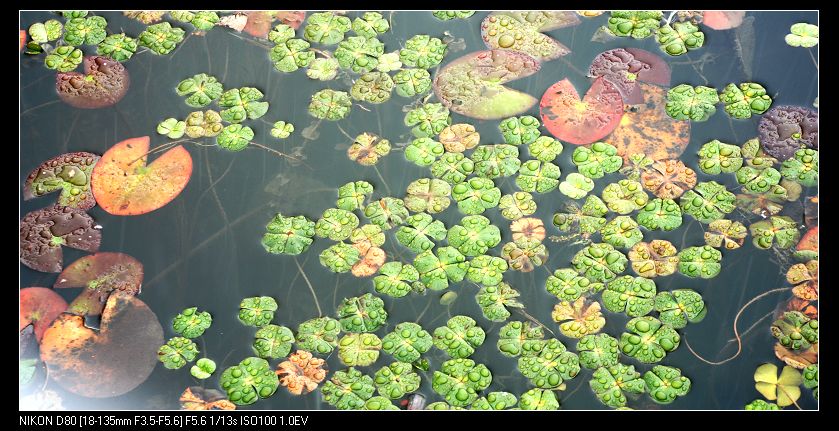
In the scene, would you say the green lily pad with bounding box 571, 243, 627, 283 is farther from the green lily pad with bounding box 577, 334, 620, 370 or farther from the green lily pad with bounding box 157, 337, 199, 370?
the green lily pad with bounding box 157, 337, 199, 370

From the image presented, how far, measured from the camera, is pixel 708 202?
226 centimetres

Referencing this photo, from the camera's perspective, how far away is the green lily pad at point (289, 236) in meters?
2.27

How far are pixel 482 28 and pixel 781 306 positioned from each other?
1.42 metres

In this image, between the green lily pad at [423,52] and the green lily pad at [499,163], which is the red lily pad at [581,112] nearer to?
the green lily pad at [499,163]

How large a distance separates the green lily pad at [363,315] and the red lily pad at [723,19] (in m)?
1.55

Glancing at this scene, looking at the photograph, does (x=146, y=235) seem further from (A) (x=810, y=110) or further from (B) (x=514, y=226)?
(A) (x=810, y=110)

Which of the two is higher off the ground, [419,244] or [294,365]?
[419,244]

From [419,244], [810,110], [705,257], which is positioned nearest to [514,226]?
Answer: [419,244]

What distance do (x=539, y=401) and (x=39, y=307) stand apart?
67.7 inches

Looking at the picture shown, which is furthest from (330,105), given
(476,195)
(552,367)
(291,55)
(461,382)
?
(552,367)

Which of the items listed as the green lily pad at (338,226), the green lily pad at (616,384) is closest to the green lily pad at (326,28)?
the green lily pad at (338,226)

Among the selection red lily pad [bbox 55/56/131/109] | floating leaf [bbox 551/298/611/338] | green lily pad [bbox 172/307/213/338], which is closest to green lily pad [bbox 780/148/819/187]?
floating leaf [bbox 551/298/611/338]

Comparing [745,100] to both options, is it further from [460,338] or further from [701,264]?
[460,338]

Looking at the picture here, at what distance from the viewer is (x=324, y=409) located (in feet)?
7.18
